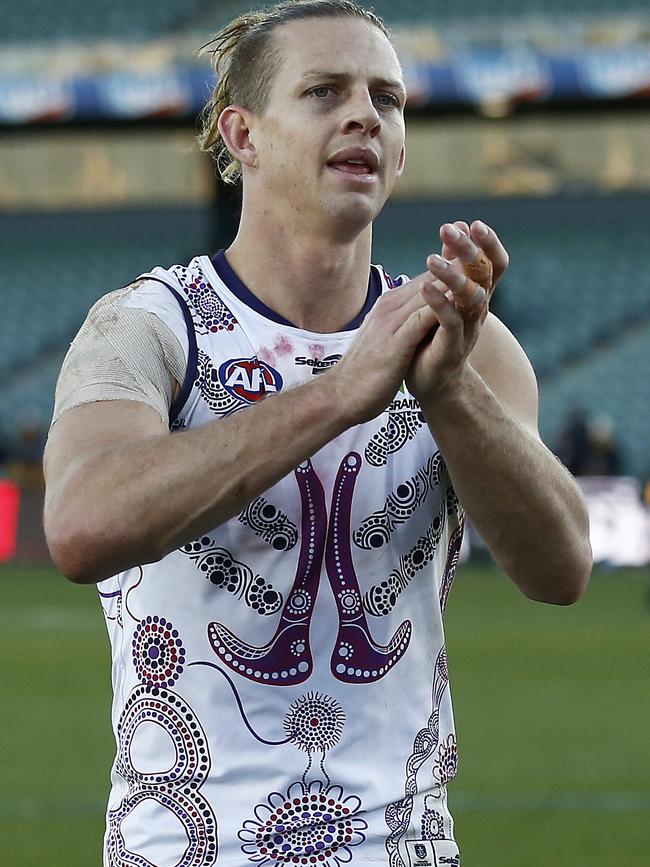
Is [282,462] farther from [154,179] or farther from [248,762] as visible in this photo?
[154,179]

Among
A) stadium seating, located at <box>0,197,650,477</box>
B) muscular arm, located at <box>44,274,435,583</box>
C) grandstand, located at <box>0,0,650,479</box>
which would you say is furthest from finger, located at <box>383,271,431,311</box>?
stadium seating, located at <box>0,197,650,477</box>

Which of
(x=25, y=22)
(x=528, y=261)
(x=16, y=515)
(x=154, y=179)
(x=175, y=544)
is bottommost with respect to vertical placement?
(x=175, y=544)

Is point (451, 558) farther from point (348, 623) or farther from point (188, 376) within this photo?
point (188, 376)

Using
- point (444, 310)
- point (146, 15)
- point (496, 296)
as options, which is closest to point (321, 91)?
point (444, 310)

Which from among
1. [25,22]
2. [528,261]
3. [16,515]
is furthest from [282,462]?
[25,22]

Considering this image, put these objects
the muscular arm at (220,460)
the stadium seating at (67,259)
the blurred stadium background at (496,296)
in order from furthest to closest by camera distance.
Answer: the stadium seating at (67,259), the blurred stadium background at (496,296), the muscular arm at (220,460)

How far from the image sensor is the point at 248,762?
109 inches

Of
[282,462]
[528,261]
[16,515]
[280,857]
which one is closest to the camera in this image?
[282,462]

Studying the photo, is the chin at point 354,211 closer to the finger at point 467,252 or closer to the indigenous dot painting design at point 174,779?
the finger at point 467,252

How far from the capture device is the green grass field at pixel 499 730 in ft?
25.7

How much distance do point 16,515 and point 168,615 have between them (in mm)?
18047

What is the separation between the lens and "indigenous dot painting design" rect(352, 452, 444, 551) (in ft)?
9.46

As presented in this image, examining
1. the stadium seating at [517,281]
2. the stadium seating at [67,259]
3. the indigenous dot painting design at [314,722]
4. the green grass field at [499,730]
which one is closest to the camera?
the indigenous dot painting design at [314,722]

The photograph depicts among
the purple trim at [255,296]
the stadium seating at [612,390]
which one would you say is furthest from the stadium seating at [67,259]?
the purple trim at [255,296]
